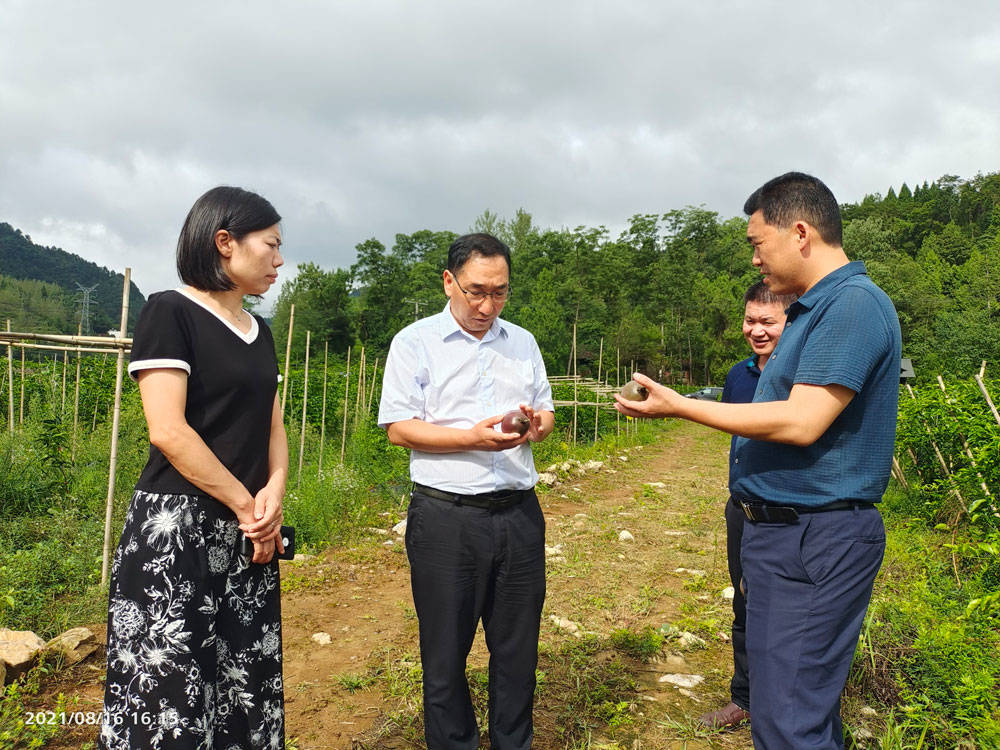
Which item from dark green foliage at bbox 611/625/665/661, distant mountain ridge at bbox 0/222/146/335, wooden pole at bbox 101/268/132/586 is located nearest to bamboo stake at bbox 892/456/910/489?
dark green foliage at bbox 611/625/665/661

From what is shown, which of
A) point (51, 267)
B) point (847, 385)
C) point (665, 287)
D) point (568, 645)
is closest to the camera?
point (847, 385)

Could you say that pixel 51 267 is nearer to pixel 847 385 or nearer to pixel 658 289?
pixel 658 289

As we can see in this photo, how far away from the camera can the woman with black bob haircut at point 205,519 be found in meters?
1.67

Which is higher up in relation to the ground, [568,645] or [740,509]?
[740,509]

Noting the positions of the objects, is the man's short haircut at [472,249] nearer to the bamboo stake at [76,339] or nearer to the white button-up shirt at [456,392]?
the white button-up shirt at [456,392]

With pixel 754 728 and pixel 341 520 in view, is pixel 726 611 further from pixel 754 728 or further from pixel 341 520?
pixel 341 520

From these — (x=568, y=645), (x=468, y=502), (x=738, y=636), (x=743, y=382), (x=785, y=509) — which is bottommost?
(x=568, y=645)

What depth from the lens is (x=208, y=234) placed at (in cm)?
187

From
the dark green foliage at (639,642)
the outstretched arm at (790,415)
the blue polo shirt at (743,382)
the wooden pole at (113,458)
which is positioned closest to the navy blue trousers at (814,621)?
the outstretched arm at (790,415)

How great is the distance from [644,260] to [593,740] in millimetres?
53111

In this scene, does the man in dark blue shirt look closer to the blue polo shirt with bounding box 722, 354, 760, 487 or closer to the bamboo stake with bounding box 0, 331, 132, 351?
the blue polo shirt with bounding box 722, 354, 760, 487

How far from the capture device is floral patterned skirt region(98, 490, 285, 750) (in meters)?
1.66

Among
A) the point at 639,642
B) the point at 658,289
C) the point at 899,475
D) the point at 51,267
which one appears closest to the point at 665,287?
the point at 658,289

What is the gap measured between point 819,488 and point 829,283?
586mm
